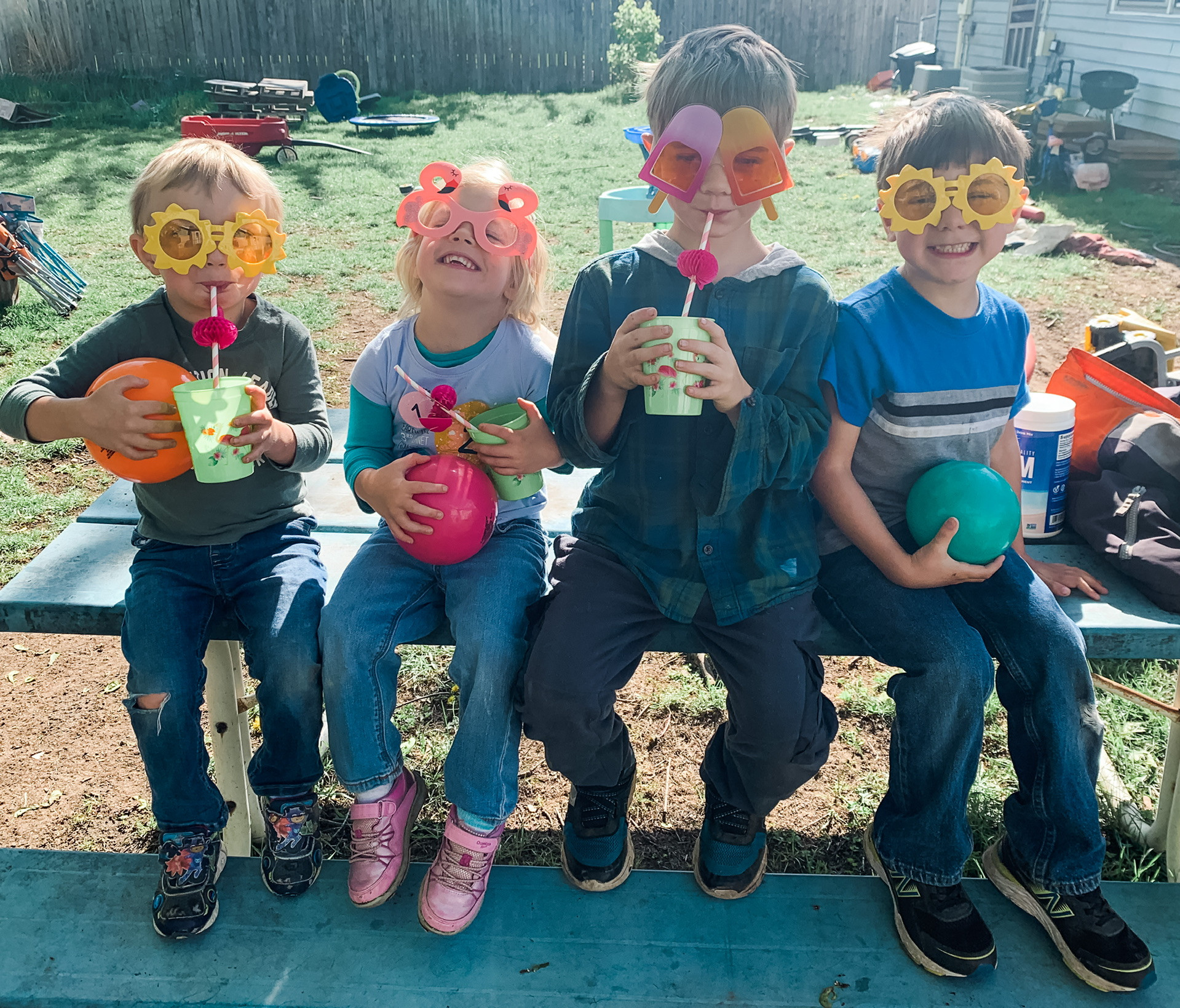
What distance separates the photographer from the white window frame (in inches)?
456

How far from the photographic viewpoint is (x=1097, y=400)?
255 cm

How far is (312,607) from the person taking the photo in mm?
2051

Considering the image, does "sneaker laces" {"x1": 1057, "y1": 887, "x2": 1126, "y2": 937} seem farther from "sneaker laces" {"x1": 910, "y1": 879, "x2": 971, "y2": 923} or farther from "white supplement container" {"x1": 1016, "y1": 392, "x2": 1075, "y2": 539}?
"white supplement container" {"x1": 1016, "y1": 392, "x2": 1075, "y2": 539}

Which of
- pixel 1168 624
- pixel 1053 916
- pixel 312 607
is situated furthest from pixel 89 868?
pixel 1168 624

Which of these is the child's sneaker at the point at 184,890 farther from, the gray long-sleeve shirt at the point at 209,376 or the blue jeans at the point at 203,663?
the gray long-sleeve shirt at the point at 209,376

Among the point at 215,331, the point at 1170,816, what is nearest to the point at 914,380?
the point at 1170,816

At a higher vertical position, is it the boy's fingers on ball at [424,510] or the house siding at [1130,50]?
the house siding at [1130,50]

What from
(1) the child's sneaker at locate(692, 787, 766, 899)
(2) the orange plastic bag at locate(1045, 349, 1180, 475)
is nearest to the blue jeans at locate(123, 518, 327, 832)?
(1) the child's sneaker at locate(692, 787, 766, 899)

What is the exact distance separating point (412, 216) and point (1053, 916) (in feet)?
6.22

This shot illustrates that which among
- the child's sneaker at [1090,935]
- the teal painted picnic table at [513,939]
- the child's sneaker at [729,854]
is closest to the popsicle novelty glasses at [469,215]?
the teal painted picnic table at [513,939]

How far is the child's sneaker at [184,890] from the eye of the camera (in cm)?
195

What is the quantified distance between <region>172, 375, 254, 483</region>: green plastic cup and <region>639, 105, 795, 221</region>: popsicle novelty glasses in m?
0.86

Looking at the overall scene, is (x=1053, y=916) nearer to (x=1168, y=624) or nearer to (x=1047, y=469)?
(x=1168, y=624)

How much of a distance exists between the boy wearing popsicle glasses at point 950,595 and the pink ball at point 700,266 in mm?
416
